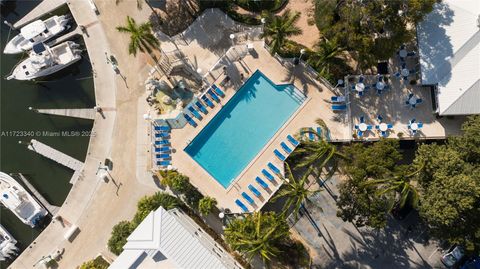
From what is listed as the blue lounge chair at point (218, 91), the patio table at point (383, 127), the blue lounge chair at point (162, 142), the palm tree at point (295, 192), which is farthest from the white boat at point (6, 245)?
the patio table at point (383, 127)

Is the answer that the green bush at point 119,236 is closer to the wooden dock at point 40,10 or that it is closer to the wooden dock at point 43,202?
the wooden dock at point 43,202

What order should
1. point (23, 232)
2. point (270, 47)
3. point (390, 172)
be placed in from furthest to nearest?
1. point (23, 232)
2. point (270, 47)
3. point (390, 172)

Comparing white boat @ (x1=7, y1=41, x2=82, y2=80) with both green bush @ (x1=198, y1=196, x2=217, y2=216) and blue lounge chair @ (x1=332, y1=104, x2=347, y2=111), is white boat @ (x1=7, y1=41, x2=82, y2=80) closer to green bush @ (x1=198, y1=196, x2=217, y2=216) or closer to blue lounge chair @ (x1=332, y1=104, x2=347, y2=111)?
green bush @ (x1=198, y1=196, x2=217, y2=216)

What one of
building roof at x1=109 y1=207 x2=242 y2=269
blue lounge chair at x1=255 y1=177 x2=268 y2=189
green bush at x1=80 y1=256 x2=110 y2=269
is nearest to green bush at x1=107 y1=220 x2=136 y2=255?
green bush at x1=80 y1=256 x2=110 y2=269

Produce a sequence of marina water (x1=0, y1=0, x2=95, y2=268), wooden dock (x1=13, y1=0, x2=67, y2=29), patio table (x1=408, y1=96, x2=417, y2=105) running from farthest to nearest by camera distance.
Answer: wooden dock (x1=13, y1=0, x2=67, y2=29)
marina water (x1=0, y1=0, x2=95, y2=268)
patio table (x1=408, y1=96, x2=417, y2=105)

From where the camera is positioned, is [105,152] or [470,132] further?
[105,152]

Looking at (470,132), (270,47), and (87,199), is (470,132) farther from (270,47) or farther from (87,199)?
(87,199)

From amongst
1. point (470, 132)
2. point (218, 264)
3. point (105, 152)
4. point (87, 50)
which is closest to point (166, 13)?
point (87, 50)
